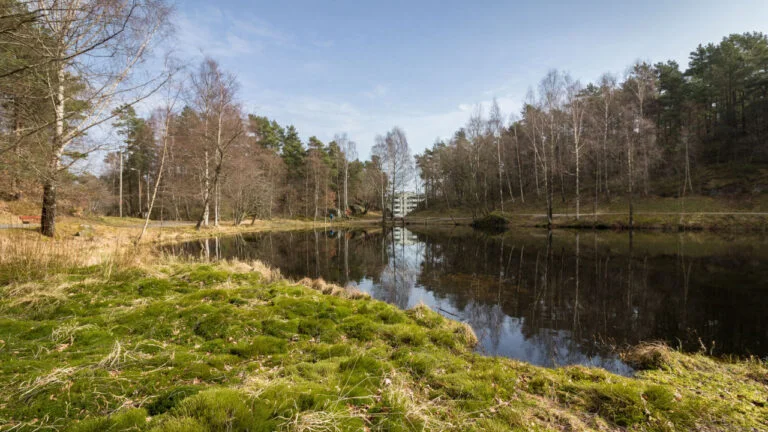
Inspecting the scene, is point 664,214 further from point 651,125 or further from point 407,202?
point 407,202

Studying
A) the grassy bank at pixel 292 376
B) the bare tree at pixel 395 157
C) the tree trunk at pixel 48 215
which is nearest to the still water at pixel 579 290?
the grassy bank at pixel 292 376

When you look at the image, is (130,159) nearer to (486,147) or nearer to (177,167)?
(177,167)

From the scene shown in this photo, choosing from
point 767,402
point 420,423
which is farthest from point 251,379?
point 767,402

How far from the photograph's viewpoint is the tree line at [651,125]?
32844 millimetres

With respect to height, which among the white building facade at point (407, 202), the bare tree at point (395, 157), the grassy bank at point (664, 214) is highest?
the bare tree at point (395, 157)

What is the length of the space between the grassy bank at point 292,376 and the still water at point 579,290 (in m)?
1.03

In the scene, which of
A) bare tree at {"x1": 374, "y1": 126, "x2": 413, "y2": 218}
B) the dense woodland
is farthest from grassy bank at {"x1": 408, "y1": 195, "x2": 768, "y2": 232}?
bare tree at {"x1": 374, "y1": 126, "x2": 413, "y2": 218}

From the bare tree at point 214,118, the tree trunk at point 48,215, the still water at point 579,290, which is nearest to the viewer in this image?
the still water at point 579,290

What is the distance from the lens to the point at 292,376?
3492mm

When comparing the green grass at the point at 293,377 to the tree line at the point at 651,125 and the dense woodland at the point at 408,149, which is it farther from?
the tree line at the point at 651,125

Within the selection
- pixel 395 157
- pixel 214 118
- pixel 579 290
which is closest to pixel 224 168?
pixel 214 118

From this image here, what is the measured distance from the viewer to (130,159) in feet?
145

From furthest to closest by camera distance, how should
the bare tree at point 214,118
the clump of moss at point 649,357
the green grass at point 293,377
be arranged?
the bare tree at point 214,118, the clump of moss at point 649,357, the green grass at point 293,377

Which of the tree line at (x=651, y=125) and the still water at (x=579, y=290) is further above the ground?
the tree line at (x=651, y=125)
